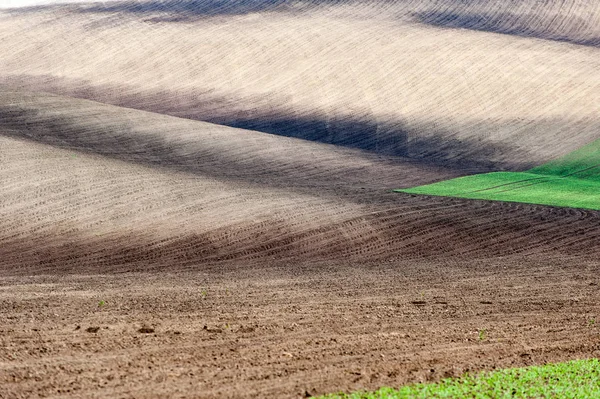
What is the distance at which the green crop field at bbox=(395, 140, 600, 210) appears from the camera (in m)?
24.7

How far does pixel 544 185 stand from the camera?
27469 millimetres

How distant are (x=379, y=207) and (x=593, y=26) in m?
36.6

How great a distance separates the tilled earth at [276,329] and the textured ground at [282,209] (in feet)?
0.15

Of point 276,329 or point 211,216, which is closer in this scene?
point 276,329

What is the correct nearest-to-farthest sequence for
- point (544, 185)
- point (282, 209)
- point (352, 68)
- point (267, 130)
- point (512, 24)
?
point (282, 209) → point (544, 185) → point (267, 130) → point (352, 68) → point (512, 24)

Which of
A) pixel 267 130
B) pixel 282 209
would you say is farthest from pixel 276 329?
pixel 267 130

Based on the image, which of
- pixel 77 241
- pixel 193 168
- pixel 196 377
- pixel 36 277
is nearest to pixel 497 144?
pixel 193 168

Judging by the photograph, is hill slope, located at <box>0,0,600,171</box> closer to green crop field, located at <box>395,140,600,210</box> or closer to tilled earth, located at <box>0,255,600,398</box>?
green crop field, located at <box>395,140,600,210</box>

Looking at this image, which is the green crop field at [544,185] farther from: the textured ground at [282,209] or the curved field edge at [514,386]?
the curved field edge at [514,386]

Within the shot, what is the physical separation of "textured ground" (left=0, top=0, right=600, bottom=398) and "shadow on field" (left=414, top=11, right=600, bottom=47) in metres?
0.35

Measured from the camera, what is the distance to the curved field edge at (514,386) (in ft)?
27.6

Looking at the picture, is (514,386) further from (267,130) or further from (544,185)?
(267,130)

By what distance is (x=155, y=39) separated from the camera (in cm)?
4897

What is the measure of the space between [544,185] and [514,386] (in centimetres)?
1966
